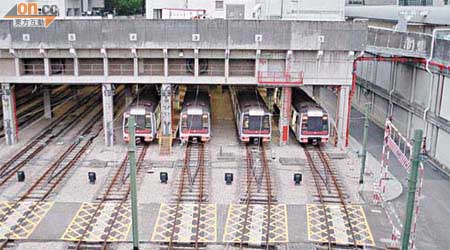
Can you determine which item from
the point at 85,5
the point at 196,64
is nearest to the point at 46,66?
the point at 196,64

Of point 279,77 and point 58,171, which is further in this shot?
point 279,77

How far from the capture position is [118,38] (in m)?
33.1

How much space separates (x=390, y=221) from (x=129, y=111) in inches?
699

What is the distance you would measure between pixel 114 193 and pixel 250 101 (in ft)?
46.7

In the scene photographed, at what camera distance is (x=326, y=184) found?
27609 millimetres

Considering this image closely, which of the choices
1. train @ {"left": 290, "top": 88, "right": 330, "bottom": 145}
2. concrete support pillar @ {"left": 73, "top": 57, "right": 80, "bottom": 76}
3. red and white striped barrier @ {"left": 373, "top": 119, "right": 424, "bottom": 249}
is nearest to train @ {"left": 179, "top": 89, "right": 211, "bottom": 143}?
A: train @ {"left": 290, "top": 88, "right": 330, "bottom": 145}

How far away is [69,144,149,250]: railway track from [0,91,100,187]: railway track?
18.2 feet

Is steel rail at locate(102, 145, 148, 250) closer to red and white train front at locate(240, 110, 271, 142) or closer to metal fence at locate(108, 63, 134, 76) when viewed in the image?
metal fence at locate(108, 63, 134, 76)

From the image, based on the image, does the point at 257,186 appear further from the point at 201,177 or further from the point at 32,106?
the point at 32,106

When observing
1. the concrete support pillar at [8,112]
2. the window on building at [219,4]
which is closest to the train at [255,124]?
the concrete support pillar at [8,112]

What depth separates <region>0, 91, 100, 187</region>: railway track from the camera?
29.6m

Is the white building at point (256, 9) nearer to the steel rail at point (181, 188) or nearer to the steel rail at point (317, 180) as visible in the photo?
the steel rail at point (317, 180)

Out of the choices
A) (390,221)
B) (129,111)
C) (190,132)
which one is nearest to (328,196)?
(390,221)

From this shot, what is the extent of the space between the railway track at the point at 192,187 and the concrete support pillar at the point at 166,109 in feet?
7.33
